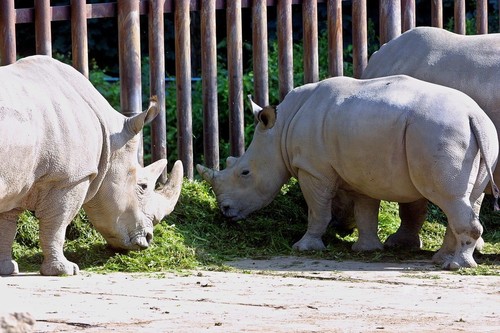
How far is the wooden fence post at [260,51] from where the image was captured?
40.5 feet

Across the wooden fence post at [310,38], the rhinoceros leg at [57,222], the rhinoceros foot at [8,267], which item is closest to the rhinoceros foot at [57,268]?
the rhinoceros leg at [57,222]

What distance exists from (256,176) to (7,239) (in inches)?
103

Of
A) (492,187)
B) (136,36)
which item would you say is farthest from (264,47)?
(492,187)

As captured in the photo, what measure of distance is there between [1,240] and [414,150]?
304cm

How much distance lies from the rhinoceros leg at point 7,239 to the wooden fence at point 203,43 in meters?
1.69

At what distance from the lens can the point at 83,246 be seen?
33.6 ft

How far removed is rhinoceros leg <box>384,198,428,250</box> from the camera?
36.7 feet

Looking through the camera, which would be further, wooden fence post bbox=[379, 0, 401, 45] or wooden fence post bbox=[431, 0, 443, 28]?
wooden fence post bbox=[431, 0, 443, 28]

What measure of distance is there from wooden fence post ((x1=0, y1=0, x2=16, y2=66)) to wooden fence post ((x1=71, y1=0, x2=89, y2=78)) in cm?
57

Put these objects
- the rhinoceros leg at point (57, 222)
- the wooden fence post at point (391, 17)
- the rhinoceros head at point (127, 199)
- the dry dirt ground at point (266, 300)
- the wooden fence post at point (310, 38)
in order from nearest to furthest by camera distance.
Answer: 1. the dry dirt ground at point (266, 300)
2. the rhinoceros leg at point (57, 222)
3. the rhinoceros head at point (127, 199)
4. the wooden fence post at point (310, 38)
5. the wooden fence post at point (391, 17)

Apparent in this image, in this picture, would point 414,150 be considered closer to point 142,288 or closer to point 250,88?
point 142,288

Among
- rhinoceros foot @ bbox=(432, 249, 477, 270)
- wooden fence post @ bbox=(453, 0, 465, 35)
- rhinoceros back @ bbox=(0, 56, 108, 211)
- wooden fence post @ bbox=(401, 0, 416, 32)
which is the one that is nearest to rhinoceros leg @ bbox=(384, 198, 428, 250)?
rhinoceros foot @ bbox=(432, 249, 477, 270)

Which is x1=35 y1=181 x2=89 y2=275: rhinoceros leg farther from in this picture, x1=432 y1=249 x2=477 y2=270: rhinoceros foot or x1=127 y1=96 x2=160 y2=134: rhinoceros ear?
x1=432 y1=249 x2=477 y2=270: rhinoceros foot

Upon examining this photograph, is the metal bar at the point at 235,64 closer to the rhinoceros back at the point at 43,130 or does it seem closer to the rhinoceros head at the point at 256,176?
the rhinoceros head at the point at 256,176
